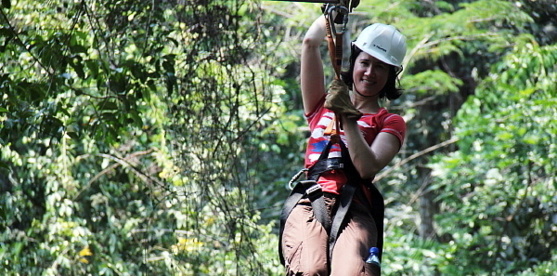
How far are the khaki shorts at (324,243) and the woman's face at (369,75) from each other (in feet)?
1.22

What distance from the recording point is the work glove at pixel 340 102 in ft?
7.47

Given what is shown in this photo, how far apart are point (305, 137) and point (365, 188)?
211 inches

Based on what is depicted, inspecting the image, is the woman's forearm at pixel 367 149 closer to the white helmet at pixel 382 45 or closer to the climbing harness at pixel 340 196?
the climbing harness at pixel 340 196

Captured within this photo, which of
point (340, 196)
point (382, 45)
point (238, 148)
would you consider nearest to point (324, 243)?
point (340, 196)

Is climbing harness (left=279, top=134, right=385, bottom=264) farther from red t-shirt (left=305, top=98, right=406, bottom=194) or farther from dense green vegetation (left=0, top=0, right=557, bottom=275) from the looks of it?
dense green vegetation (left=0, top=0, right=557, bottom=275)

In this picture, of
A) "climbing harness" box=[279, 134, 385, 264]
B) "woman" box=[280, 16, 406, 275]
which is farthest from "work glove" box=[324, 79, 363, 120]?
"climbing harness" box=[279, 134, 385, 264]

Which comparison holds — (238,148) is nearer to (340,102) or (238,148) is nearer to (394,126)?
(394,126)

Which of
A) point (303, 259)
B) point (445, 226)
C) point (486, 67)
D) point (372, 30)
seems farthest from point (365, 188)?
point (486, 67)

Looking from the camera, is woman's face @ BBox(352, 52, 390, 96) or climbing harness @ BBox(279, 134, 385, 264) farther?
woman's face @ BBox(352, 52, 390, 96)

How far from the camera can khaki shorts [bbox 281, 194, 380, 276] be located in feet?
7.60

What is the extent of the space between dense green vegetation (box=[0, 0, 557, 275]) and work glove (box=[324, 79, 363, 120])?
1.42 meters

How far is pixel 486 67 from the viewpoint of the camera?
330 inches

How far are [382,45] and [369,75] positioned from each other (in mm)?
110

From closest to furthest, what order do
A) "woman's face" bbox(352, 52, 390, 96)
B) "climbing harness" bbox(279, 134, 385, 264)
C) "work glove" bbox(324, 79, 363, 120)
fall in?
"work glove" bbox(324, 79, 363, 120), "climbing harness" bbox(279, 134, 385, 264), "woman's face" bbox(352, 52, 390, 96)
